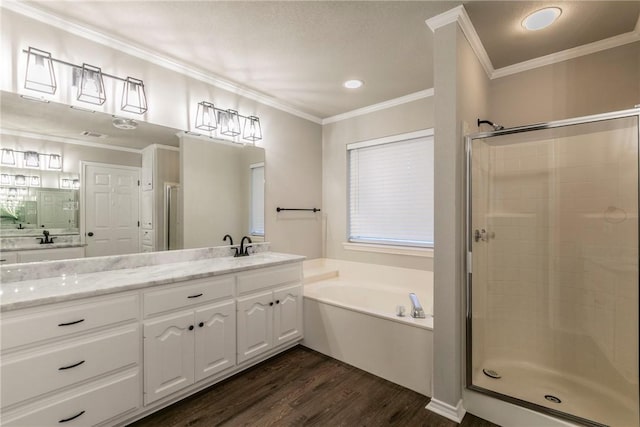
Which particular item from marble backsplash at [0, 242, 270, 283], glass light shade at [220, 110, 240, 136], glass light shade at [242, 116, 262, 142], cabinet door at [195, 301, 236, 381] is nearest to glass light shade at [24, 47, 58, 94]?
marble backsplash at [0, 242, 270, 283]

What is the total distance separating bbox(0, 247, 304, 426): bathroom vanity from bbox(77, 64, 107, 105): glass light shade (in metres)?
1.08

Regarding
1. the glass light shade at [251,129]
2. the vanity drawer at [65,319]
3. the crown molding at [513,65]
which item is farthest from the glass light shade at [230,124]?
the crown molding at [513,65]

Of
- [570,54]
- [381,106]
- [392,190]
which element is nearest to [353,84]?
[381,106]

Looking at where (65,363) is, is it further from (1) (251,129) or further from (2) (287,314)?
(1) (251,129)

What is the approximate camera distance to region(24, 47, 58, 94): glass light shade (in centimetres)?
182

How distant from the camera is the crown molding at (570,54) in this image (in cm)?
213

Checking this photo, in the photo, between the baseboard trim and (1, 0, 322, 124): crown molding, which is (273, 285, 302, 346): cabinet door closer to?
the baseboard trim

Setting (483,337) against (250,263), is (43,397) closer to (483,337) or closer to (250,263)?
(250,263)

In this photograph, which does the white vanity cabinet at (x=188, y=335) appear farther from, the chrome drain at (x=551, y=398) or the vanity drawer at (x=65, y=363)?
the chrome drain at (x=551, y=398)

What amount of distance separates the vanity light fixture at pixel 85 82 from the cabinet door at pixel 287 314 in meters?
1.82

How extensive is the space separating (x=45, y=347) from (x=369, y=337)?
197 cm

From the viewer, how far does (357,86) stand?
9.61ft

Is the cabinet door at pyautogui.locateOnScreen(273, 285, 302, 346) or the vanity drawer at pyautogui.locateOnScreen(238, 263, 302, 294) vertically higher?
the vanity drawer at pyautogui.locateOnScreen(238, 263, 302, 294)

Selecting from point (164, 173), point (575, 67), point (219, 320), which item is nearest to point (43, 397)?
point (219, 320)
